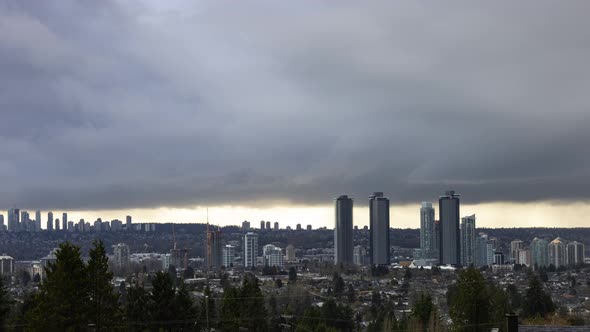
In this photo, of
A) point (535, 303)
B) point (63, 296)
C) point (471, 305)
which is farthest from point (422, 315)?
point (63, 296)

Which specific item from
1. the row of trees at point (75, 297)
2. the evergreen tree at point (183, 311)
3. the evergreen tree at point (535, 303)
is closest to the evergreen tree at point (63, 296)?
the row of trees at point (75, 297)

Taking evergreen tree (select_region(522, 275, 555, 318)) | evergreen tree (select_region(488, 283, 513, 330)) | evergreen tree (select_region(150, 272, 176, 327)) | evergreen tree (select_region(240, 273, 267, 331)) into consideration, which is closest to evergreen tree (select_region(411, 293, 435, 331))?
evergreen tree (select_region(488, 283, 513, 330))

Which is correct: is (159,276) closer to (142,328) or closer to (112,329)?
(142,328)

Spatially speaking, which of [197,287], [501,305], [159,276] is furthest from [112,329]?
[197,287]

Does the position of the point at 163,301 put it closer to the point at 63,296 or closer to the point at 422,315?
the point at 63,296

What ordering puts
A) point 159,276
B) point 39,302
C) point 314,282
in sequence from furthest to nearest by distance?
point 314,282, point 159,276, point 39,302

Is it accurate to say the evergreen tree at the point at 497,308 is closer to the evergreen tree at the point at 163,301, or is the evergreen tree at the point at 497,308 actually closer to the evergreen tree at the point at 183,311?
the evergreen tree at the point at 183,311
